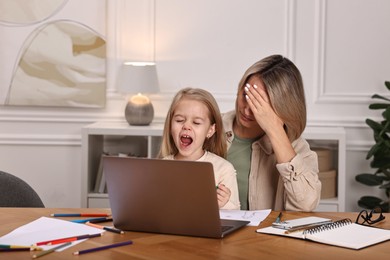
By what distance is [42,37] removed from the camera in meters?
4.87

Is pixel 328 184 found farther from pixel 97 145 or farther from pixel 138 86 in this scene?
pixel 97 145

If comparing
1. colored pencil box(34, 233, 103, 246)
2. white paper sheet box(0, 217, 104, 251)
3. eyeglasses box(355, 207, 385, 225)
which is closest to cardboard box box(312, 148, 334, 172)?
eyeglasses box(355, 207, 385, 225)

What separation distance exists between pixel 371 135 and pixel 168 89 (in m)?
1.31

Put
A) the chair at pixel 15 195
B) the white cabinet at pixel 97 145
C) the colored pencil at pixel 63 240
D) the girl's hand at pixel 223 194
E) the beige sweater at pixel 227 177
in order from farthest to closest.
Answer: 1. the white cabinet at pixel 97 145
2. the chair at pixel 15 195
3. the beige sweater at pixel 227 177
4. the girl's hand at pixel 223 194
5. the colored pencil at pixel 63 240

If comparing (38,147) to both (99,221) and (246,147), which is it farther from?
(99,221)

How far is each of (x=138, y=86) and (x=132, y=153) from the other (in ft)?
1.79

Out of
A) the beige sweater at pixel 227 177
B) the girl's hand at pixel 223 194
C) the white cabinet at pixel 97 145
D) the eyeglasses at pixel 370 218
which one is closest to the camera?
the eyeglasses at pixel 370 218

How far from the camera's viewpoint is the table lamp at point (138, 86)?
14.9 feet

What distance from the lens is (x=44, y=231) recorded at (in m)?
2.27

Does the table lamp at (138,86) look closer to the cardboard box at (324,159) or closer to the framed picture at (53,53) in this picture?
the framed picture at (53,53)

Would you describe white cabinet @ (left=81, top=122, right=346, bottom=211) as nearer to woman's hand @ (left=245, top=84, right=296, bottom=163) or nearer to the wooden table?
woman's hand @ (left=245, top=84, right=296, bottom=163)

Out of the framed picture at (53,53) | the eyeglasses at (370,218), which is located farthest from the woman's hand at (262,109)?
the framed picture at (53,53)

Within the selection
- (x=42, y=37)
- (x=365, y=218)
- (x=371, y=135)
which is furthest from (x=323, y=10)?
(x=365, y=218)

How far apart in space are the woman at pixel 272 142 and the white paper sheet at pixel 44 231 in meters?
0.83
